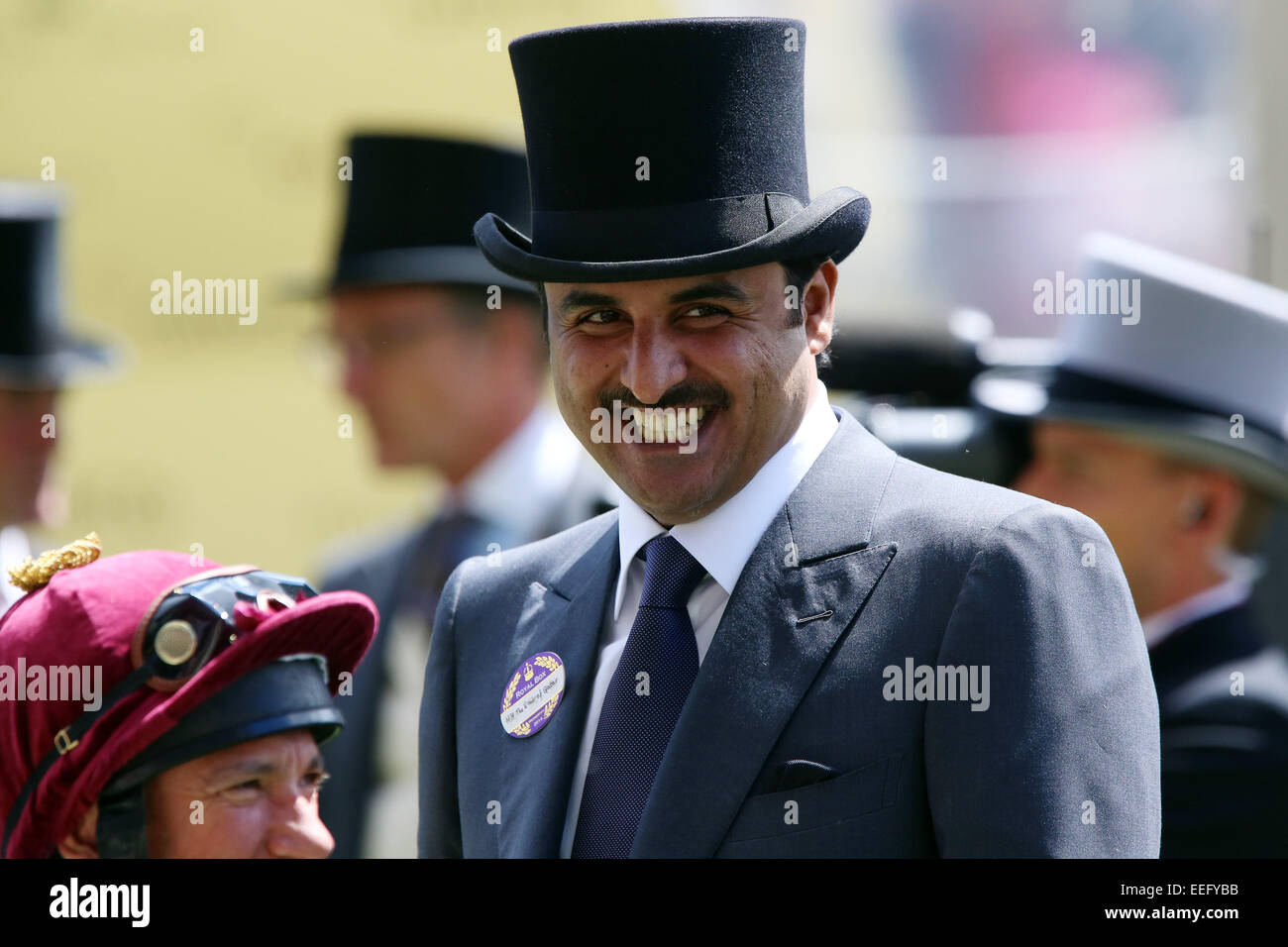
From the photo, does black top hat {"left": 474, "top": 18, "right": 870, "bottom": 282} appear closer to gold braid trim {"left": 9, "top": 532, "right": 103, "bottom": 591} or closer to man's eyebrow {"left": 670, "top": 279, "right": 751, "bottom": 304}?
man's eyebrow {"left": 670, "top": 279, "right": 751, "bottom": 304}

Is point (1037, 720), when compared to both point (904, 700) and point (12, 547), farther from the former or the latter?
point (12, 547)

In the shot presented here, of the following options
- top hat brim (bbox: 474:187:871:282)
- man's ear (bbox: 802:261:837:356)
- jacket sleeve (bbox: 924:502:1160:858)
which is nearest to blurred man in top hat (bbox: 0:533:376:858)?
top hat brim (bbox: 474:187:871:282)

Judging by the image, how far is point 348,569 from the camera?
14.5 feet

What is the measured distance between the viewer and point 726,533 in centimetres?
219

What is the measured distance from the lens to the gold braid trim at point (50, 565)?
242 centimetres

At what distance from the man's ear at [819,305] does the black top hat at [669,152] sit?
0.11 ft

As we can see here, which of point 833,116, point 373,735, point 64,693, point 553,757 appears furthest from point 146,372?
point 553,757

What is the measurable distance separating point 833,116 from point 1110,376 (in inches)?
50.3

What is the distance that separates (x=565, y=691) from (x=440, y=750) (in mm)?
278

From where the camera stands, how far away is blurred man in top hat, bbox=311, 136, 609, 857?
13.7 ft

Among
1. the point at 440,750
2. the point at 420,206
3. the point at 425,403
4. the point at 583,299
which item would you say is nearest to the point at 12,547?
the point at 425,403

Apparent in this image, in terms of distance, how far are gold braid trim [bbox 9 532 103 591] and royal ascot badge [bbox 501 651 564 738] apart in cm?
63

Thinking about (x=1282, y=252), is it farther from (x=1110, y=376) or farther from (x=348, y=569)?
(x=348, y=569)

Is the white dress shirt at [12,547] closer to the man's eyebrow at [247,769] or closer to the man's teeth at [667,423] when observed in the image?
the man's eyebrow at [247,769]
